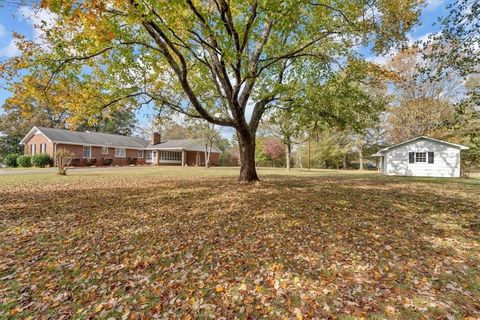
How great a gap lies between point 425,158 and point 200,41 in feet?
67.3

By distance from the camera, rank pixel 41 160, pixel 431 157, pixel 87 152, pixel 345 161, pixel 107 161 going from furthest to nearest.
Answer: pixel 345 161 → pixel 107 161 → pixel 87 152 → pixel 41 160 → pixel 431 157

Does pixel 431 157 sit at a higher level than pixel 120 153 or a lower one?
lower

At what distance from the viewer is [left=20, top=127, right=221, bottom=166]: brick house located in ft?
91.2

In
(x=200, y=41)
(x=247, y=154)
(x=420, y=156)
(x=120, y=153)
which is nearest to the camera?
(x=200, y=41)

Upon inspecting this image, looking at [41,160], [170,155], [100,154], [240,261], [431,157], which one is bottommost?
[240,261]

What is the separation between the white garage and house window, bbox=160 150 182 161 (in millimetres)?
28817

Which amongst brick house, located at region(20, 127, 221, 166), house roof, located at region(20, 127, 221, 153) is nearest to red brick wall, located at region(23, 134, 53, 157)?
brick house, located at region(20, 127, 221, 166)

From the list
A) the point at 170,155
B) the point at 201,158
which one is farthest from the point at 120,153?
the point at 201,158

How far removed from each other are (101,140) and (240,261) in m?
33.8

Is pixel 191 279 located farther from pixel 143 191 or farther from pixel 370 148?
pixel 370 148

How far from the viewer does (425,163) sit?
19.6m

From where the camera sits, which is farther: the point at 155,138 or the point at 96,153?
the point at 155,138

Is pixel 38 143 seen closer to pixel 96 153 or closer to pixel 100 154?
pixel 96 153

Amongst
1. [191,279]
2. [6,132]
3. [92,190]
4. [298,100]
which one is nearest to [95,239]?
[191,279]
